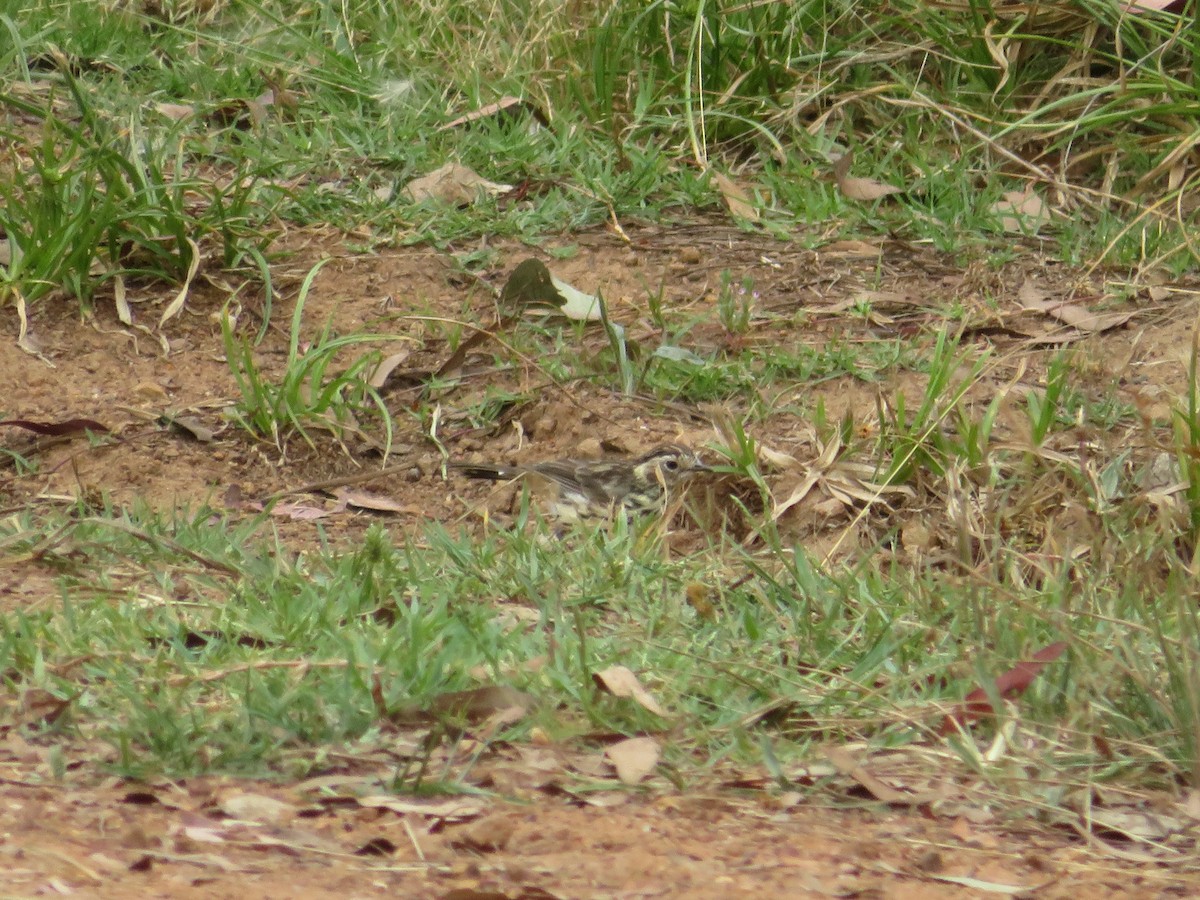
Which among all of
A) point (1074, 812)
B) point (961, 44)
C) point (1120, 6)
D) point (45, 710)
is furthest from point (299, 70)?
point (1074, 812)

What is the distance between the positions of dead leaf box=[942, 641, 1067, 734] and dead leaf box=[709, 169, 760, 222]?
4.49 m

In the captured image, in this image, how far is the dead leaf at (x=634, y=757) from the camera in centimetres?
331

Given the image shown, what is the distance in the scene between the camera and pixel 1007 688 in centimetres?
361

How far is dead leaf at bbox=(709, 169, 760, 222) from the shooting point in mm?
7934

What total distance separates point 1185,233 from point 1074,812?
4.65 m

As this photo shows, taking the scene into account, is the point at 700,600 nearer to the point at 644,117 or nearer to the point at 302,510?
the point at 302,510

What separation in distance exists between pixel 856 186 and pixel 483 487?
2750 millimetres

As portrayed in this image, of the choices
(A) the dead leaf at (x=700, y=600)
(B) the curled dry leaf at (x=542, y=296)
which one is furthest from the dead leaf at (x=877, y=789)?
(B) the curled dry leaf at (x=542, y=296)

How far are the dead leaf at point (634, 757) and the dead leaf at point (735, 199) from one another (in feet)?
15.8

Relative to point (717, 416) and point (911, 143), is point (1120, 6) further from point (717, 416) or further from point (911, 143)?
point (717, 416)

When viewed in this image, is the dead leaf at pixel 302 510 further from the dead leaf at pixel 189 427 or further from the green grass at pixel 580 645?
the green grass at pixel 580 645

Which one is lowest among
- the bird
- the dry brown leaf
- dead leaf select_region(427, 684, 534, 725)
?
the bird

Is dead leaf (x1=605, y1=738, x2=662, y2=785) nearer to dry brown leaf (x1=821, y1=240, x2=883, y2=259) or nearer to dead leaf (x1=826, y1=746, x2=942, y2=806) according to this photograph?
dead leaf (x1=826, y1=746, x2=942, y2=806)

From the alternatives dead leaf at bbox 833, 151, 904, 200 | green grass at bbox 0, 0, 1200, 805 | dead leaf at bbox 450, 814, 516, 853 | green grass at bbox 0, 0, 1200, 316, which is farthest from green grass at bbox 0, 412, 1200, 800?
dead leaf at bbox 833, 151, 904, 200
